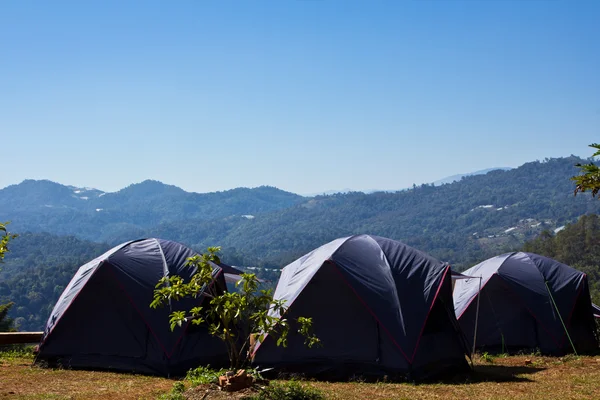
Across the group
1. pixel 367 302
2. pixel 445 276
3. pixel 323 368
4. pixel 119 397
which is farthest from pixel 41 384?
pixel 445 276

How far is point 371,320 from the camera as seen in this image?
516 inches

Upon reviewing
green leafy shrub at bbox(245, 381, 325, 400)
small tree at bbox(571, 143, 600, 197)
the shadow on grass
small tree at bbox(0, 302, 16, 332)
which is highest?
small tree at bbox(571, 143, 600, 197)

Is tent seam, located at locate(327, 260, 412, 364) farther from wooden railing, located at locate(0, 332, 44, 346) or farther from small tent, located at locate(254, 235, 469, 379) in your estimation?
wooden railing, located at locate(0, 332, 44, 346)

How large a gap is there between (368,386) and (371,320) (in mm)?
1535

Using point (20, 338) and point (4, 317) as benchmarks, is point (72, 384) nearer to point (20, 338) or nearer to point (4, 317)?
point (20, 338)

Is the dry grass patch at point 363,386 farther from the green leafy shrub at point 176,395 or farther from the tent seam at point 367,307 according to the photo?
the tent seam at point 367,307

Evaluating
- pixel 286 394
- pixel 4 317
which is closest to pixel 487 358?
pixel 286 394

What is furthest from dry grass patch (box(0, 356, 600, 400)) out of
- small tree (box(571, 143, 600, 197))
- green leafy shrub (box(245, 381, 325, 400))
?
small tree (box(571, 143, 600, 197))

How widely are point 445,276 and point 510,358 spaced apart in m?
4.13

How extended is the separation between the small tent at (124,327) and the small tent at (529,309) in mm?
7343

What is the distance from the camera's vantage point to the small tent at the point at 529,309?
1675cm

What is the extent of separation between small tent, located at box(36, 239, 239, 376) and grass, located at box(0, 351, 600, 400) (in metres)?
0.51

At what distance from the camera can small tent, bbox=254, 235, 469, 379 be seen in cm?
1281

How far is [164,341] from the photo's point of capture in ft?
43.0
